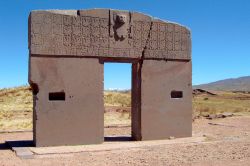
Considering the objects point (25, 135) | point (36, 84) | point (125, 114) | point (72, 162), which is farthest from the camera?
point (125, 114)

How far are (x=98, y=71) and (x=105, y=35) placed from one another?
3.27 ft

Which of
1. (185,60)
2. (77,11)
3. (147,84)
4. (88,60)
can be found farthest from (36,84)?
(185,60)

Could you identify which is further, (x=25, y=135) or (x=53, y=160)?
(x=25, y=135)

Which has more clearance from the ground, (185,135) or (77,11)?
(77,11)

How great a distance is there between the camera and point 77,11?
36.3 ft

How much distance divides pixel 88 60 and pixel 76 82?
0.67 metres

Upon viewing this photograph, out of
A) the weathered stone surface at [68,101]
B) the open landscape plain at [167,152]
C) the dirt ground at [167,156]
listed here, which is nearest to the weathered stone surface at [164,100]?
the open landscape plain at [167,152]

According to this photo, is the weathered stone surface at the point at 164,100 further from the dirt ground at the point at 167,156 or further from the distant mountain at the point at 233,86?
the distant mountain at the point at 233,86

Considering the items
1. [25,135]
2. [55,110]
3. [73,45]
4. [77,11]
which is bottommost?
[25,135]

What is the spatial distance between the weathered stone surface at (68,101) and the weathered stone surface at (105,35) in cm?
32

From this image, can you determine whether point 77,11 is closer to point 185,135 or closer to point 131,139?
point 131,139

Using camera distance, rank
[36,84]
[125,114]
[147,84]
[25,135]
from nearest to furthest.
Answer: [36,84]
[147,84]
[25,135]
[125,114]

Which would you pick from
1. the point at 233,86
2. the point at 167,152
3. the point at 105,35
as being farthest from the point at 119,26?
the point at 233,86

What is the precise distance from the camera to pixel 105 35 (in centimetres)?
1129
